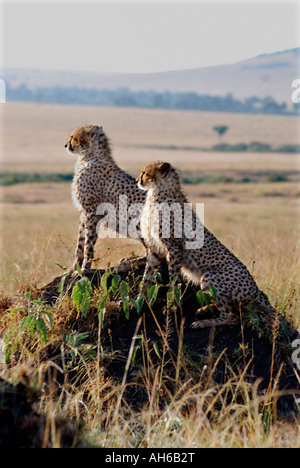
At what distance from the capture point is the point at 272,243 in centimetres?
870

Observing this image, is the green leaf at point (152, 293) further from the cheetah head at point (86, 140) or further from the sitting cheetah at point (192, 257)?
the cheetah head at point (86, 140)

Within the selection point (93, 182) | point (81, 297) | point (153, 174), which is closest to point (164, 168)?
point (153, 174)

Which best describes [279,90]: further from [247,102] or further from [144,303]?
[144,303]

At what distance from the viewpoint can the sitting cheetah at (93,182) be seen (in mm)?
5316

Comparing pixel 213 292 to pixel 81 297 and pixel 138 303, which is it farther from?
pixel 81 297

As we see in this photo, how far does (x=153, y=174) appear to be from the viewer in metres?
4.79

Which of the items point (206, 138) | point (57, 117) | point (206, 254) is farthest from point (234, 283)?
point (57, 117)

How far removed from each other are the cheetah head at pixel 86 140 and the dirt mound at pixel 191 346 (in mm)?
1265

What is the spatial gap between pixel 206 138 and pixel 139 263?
2721 inches

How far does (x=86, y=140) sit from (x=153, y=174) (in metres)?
0.92

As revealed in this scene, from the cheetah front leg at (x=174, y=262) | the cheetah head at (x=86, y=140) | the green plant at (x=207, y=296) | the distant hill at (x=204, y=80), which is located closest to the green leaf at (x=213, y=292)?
the green plant at (x=207, y=296)

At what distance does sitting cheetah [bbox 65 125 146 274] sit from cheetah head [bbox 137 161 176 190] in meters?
0.46
